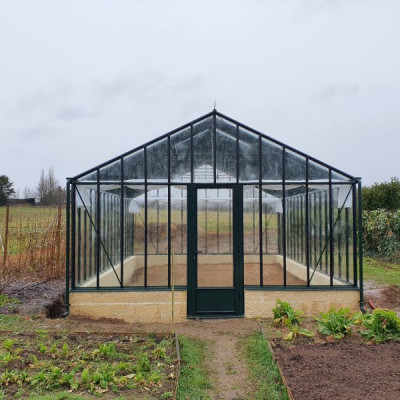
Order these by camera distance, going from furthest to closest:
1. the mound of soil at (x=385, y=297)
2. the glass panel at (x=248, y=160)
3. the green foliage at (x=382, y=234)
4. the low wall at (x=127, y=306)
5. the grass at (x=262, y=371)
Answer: the green foliage at (x=382, y=234) < the mound of soil at (x=385, y=297) < the glass panel at (x=248, y=160) < the low wall at (x=127, y=306) < the grass at (x=262, y=371)

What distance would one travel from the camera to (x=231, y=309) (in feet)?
24.1

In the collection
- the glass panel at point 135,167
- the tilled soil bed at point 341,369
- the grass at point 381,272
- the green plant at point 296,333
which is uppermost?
the glass panel at point 135,167

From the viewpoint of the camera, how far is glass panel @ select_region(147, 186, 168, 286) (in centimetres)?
745

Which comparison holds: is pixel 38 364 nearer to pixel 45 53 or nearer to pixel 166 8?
pixel 166 8

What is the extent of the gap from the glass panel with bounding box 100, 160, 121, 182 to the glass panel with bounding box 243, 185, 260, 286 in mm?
2194

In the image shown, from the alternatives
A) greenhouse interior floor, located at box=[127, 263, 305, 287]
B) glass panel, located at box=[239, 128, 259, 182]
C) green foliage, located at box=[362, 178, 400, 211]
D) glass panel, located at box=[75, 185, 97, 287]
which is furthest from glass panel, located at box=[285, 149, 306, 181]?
green foliage, located at box=[362, 178, 400, 211]

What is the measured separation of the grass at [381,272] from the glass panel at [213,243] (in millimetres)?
A: 5446

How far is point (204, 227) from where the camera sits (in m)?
7.66

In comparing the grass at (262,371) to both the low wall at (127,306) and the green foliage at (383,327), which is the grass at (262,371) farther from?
the low wall at (127,306)

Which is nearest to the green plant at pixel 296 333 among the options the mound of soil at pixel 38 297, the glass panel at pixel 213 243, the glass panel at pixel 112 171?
the glass panel at pixel 213 243

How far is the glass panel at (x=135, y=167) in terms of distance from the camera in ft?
24.5

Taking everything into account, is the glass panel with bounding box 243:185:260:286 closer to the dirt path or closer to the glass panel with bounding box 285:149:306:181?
the glass panel with bounding box 285:149:306:181

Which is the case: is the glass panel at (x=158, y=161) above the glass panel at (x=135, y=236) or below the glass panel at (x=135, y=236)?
above

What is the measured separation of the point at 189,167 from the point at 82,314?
303 cm
